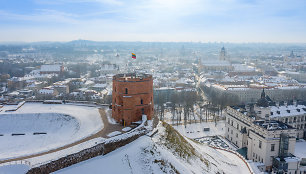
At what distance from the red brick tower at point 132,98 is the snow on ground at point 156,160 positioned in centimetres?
292

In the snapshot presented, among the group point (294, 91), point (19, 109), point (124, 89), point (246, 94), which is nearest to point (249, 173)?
point (124, 89)

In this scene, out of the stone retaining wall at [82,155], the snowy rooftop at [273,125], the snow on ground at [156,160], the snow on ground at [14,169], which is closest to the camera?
the snow on ground at [14,169]

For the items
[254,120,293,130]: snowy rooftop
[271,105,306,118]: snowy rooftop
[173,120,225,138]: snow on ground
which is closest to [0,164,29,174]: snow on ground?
[254,120,293,130]: snowy rooftop

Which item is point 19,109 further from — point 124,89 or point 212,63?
point 212,63

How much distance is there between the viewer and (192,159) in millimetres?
22844

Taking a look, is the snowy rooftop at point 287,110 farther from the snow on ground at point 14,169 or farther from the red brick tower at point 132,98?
the snow on ground at point 14,169

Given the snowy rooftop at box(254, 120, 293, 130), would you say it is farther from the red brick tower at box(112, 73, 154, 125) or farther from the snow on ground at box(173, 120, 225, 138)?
the red brick tower at box(112, 73, 154, 125)

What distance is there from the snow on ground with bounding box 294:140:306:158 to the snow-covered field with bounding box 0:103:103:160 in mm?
31133

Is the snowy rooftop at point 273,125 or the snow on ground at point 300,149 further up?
the snowy rooftop at point 273,125

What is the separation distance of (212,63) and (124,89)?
145369 millimetres

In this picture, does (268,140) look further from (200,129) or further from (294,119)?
(200,129)

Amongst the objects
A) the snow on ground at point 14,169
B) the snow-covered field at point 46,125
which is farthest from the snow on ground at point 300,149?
the snow on ground at point 14,169

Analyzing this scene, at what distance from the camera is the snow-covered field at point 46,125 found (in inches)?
984

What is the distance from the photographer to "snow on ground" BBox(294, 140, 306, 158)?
128 feet
